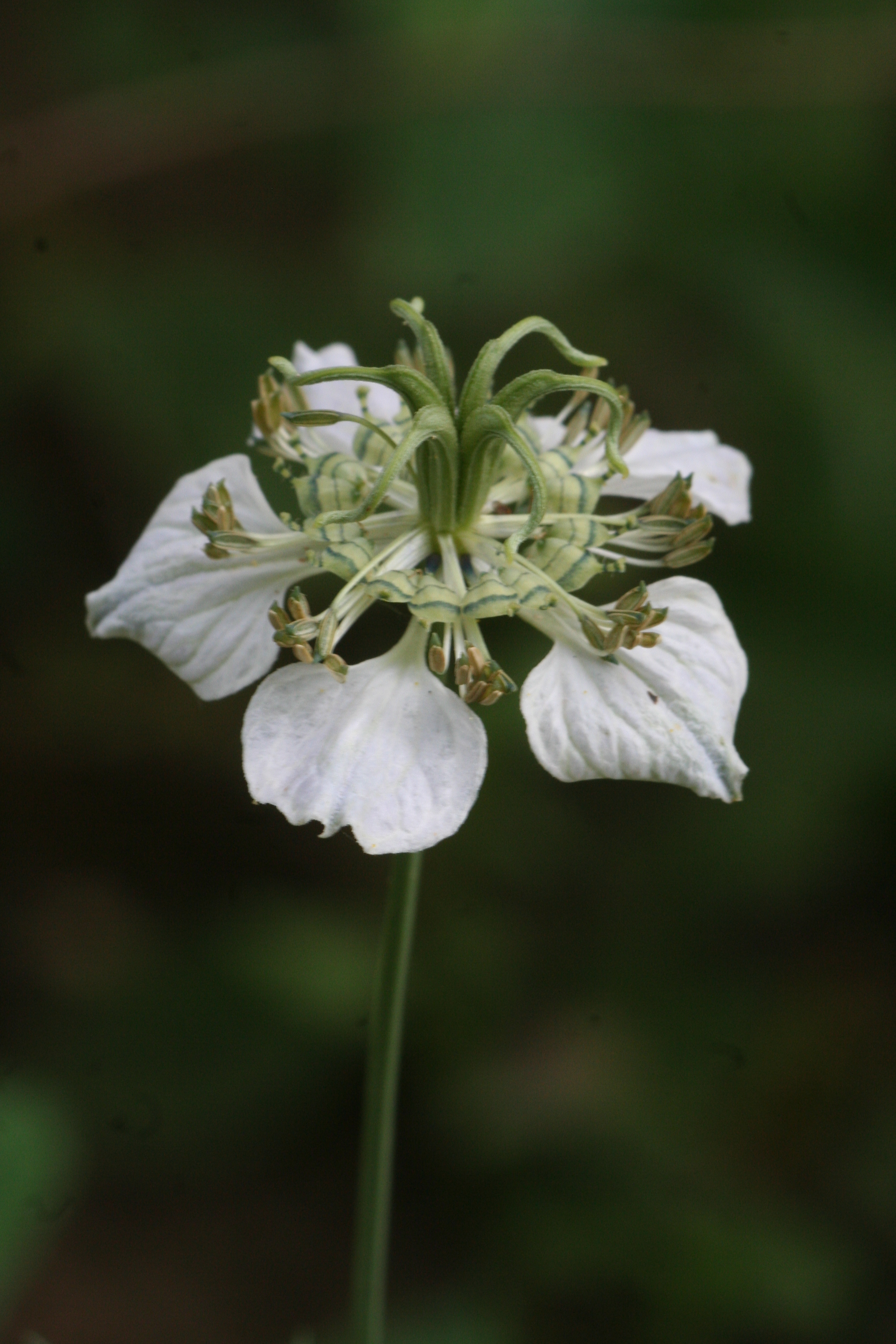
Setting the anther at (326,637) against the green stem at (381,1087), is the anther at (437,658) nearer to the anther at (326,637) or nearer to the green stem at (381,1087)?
the anther at (326,637)

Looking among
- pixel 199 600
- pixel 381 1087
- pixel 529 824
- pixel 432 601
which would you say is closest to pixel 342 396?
pixel 199 600

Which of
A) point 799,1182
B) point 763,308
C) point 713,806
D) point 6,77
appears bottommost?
point 799,1182

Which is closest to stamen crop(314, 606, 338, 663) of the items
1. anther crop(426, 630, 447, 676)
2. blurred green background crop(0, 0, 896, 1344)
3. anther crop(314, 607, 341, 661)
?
anther crop(314, 607, 341, 661)

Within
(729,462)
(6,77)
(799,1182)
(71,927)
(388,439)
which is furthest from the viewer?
(6,77)

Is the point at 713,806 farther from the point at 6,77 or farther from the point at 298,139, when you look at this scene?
the point at 6,77

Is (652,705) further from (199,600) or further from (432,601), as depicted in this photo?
(199,600)

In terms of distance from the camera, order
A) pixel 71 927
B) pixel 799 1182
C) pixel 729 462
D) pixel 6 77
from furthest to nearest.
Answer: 1. pixel 6 77
2. pixel 71 927
3. pixel 799 1182
4. pixel 729 462

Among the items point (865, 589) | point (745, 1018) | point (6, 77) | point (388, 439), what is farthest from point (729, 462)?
point (6, 77)
